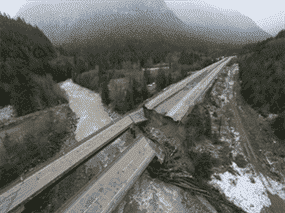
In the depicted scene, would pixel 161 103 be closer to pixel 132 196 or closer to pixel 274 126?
pixel 132 196

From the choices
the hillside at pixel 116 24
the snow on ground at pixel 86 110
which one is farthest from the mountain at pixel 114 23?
the snow on ground at pixel 86 110

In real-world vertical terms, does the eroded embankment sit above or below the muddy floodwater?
above

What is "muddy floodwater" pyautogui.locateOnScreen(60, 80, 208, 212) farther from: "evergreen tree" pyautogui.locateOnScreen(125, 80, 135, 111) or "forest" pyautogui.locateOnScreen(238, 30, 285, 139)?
"forest" pyautogui.locateOnScreen(238, 30, 285, 139)

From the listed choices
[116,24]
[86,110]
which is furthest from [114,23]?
[86,110]

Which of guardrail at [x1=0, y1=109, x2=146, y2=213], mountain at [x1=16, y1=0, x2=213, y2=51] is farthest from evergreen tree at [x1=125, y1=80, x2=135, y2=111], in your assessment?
mountain at [x1=16, y1=0, x2=213, y2=51]

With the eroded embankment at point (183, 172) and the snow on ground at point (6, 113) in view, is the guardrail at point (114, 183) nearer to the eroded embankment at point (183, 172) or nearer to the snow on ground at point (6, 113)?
the eroded embankment at point (183, 172)
